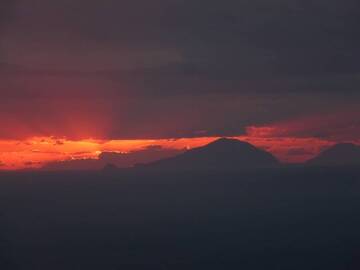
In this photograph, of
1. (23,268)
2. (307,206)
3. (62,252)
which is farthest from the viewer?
(307,206)

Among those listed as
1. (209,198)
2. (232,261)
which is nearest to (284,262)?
(232,261)

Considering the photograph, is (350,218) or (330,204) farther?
(330,204)

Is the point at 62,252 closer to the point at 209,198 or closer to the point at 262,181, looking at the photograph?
the point at 209,198

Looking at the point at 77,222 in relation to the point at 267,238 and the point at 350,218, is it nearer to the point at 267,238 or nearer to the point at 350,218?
the point at 267,238

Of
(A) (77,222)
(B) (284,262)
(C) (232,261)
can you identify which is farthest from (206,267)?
(A) (77,222)

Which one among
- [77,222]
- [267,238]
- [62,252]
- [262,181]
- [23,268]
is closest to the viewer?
[23,268]

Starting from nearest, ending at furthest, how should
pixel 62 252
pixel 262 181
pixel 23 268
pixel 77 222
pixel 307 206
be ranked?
pixel 23 268, pixel 62 252, pixel 77 222, pixel 307 206, pixel 262 181
